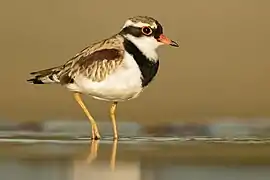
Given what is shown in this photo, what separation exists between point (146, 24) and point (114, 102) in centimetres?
35

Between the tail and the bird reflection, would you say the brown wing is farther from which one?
the bird reflection

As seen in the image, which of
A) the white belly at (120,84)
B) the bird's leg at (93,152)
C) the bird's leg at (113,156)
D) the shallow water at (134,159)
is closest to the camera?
the shallow water at (134,159)

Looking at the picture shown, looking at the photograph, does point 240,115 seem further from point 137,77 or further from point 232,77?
point 137,77

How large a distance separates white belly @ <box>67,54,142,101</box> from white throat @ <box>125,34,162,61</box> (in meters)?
0.07

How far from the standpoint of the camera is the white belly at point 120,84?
3.19 m

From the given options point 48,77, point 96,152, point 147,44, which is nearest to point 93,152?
point 96,152

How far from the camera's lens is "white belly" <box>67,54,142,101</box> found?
3191 mm

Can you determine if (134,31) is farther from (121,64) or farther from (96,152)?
Answer: (96,152)

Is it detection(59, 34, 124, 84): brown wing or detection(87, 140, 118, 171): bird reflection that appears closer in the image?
detection(87, 140, 118, 171): bird reflection

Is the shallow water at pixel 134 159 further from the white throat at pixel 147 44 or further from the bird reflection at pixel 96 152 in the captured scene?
the white throat at pixel 147 44

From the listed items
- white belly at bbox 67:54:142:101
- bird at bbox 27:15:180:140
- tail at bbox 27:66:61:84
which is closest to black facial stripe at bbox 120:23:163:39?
bird at bbox 27:15:180:140

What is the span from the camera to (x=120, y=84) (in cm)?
320

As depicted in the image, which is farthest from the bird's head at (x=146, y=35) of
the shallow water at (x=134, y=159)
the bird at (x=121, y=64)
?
the shallow water at (x=134, y=159)

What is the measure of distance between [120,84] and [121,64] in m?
0.07
